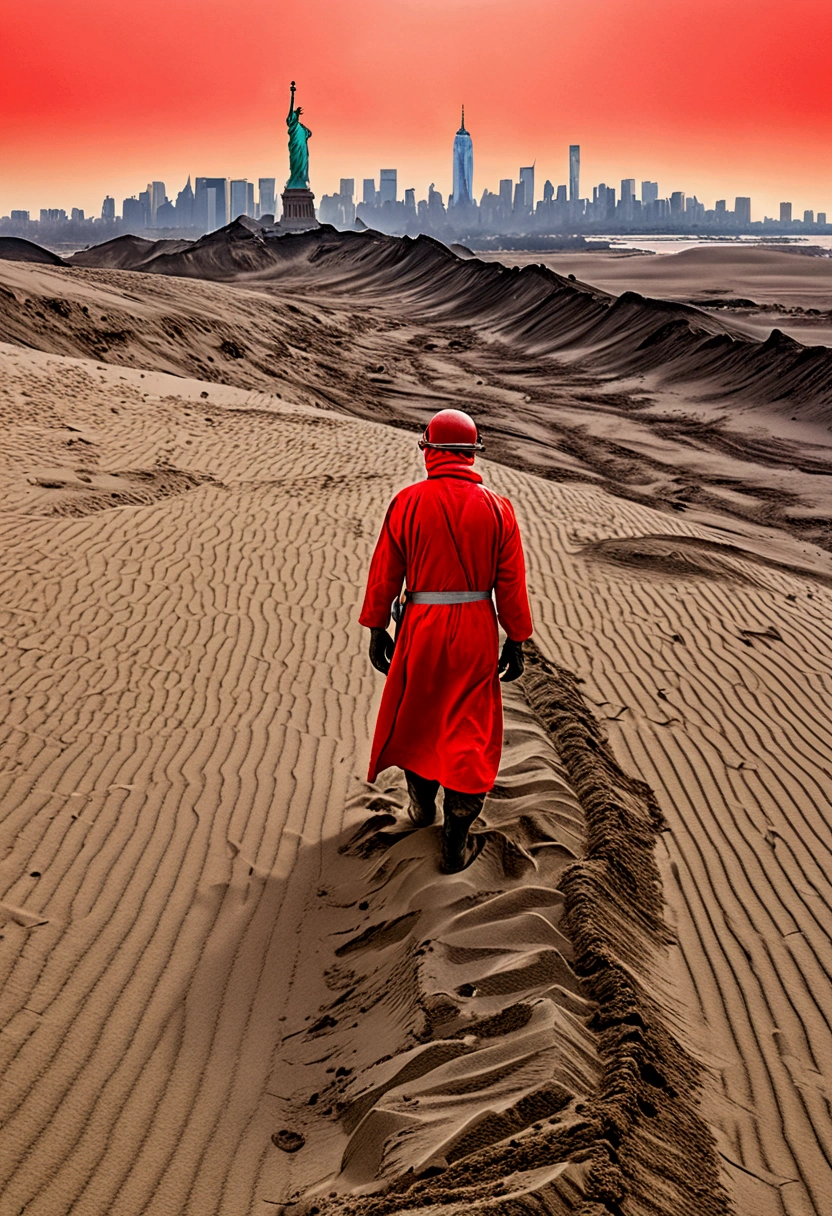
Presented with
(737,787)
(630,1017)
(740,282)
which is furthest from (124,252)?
(630,1017)

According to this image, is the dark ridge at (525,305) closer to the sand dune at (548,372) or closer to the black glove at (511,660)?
the sand dune at (548,372)

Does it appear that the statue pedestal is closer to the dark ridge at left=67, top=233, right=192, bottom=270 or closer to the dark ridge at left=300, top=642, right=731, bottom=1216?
the dark ridge at left=67, top=233, right=192, bottom=270

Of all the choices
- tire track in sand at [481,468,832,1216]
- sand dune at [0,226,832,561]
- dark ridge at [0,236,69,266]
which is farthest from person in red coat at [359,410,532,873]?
dark ridge at [0,236,69,266]

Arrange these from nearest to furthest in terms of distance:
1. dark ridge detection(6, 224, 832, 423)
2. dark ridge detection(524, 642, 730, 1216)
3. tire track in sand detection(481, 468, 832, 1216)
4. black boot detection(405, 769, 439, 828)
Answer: dark ridge detection(524, 642, 730, 1216) < tire track in sand detection(481, 468, 832, 1216) < black boot detection(405, 769, 439, 828) < dark ridge detection(6, 224, 832, 423)

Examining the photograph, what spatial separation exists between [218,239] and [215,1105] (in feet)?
200

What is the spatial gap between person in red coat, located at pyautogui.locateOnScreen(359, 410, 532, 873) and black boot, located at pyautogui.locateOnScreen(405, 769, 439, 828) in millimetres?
406

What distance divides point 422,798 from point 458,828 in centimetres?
43

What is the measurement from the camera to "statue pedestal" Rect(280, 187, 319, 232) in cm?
7094

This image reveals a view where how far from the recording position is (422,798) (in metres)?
4.82

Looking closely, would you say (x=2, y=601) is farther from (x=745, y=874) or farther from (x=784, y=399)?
(x=784, y=399)

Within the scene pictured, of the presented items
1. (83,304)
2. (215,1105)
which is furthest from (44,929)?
(83,304)

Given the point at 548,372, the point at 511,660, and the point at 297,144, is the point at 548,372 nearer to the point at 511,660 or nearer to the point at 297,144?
the point at 511,660

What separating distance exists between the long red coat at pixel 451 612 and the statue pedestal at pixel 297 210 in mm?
70974

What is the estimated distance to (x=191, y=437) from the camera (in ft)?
43.1
